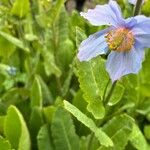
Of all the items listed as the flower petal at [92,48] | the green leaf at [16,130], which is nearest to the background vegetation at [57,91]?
the green leaf at [16,130]

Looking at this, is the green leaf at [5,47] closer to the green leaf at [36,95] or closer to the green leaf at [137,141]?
the green leaf at [36,95]

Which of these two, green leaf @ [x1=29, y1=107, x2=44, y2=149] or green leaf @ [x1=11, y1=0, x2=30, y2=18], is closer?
green leaf @ [x1=29, y1=107, x2=44, y2=149]

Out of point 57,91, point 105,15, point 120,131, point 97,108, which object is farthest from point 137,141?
point 105,15

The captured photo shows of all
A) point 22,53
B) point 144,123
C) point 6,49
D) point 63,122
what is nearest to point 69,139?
point 63,122

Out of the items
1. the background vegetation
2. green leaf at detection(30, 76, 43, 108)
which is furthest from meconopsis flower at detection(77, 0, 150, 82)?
green leaf at detection(30, 76, 43, 108)

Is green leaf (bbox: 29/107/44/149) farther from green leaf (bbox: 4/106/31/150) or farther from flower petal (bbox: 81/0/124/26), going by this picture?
flower petal (bbox: 81/0/124/26)

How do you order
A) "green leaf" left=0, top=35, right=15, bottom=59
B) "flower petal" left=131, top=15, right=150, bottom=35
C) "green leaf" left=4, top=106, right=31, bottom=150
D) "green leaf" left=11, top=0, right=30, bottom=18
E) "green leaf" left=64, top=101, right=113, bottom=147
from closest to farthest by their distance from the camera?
"flower petal" left=131, top=15, right=150, bottom=35 < "green leaf" left=64, top=101, right=113, bottom=147 < "green leaf" left=4, top=106, right=31, bottom=150 < "green leaf" left=11, top=0, right=30, bottom=18 < "green leaf" left=0, top=35, right=15, bottom=59

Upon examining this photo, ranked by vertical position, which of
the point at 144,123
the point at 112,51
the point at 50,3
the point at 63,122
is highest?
the point at 112,51

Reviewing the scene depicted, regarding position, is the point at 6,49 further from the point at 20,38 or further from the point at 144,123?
the point at 144,123

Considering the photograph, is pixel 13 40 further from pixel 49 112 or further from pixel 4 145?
pixel 4 145
